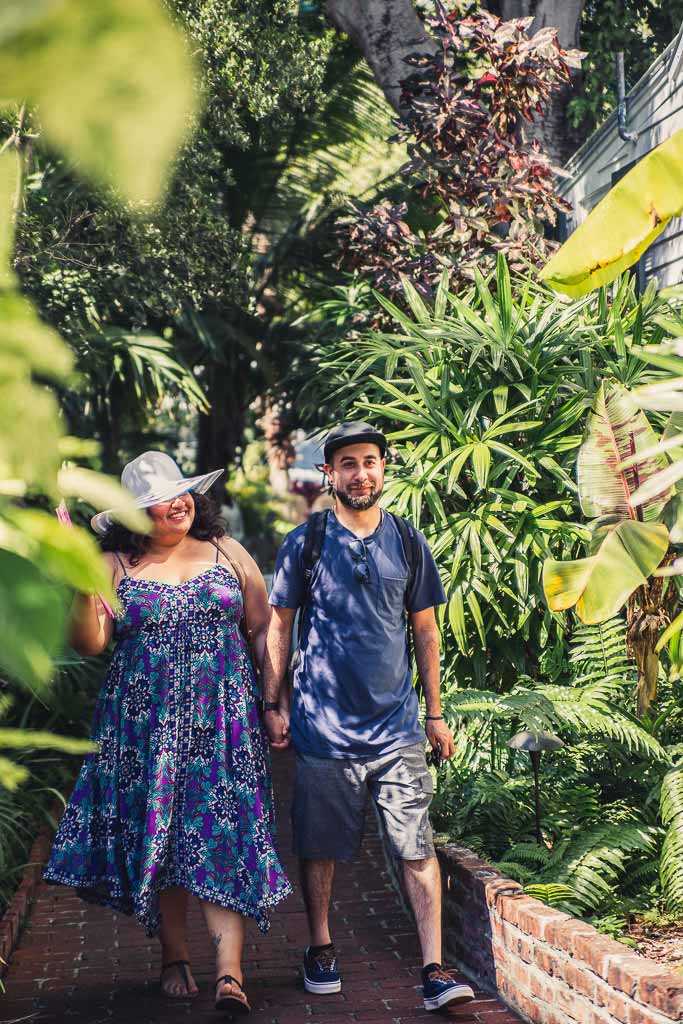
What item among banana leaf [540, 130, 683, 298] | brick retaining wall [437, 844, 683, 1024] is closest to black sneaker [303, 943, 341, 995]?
brick retaining wall [437, 844, 683, 1024]

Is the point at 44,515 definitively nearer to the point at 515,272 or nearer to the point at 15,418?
the point at 15,418

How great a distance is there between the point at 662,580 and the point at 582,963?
A: 1801 millimetres

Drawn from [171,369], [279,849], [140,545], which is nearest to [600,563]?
[140,545]

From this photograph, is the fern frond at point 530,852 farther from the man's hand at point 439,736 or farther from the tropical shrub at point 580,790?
→ the man's hand at point 439,736

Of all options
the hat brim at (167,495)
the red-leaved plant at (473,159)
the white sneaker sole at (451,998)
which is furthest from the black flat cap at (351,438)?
the red-leaved plant at (473,159)

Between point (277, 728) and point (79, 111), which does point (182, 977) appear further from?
point (79, 111)

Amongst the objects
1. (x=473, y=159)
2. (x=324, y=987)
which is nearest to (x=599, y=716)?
(x=324, y=987)

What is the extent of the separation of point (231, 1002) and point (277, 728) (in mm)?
984

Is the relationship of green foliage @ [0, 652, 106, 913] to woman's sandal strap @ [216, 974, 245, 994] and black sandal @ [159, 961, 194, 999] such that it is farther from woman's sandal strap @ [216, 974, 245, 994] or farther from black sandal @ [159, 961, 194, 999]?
woman's sandal strap @ [216, 974, 245, 994]

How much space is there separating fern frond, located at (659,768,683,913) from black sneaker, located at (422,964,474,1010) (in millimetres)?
836

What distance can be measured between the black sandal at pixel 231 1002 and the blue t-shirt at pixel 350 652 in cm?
83

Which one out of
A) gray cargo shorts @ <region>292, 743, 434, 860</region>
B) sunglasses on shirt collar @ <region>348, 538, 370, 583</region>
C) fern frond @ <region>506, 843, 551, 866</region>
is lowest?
fern frond @ <region>506, 843, 551, 866</region>

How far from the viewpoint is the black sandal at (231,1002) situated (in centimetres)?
400

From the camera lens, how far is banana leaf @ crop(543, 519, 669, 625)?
14.3 feet
